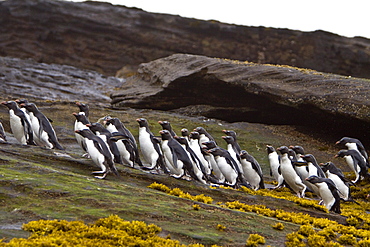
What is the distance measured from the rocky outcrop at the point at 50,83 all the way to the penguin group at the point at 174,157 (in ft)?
46.0

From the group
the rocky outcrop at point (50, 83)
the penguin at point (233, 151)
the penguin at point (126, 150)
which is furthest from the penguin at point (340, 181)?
the rocky outcrop at point (50, 83)

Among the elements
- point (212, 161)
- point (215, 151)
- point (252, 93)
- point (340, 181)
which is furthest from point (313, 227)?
point (252, 93)

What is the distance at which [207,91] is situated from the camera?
28266mm

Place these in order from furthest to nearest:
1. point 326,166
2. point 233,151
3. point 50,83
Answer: point 50,83 < point 233,151 < point 326,166

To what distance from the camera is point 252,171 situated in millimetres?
17156

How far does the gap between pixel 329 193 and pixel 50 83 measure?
2955 centimetres

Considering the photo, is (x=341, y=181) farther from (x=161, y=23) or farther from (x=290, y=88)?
(x=161, y=23)

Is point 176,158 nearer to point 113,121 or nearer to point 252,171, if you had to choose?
point 113,121

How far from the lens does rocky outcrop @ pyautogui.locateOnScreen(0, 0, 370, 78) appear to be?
183 feet

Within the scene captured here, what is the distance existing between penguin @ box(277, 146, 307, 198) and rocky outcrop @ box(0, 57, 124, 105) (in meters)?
18.8

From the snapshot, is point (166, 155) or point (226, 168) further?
point (226, 168)

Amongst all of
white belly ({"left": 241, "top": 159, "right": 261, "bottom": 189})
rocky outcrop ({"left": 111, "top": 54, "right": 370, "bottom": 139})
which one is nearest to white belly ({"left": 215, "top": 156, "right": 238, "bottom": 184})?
white belly ({"left": 241, "top": 159, "right": 261, "bottom": 189})

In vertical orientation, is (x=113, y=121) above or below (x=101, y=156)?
above

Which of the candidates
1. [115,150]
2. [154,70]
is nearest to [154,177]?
[115,150]
